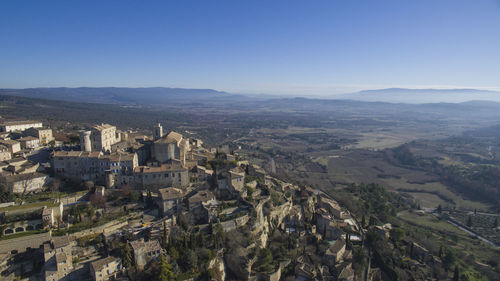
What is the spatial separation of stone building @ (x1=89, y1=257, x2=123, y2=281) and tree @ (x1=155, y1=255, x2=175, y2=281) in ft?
9.06

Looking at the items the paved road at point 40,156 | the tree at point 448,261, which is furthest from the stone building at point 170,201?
the tree at point 448,261

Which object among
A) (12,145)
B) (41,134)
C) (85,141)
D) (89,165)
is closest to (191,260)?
(89,165)

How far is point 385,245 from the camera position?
3212cm

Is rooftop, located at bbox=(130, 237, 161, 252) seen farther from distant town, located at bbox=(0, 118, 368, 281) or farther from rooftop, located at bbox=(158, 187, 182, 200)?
rooftop, located at bbox=(158, 187, 182, 200)

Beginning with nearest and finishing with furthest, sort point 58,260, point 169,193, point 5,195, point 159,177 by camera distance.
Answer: point 58,260 → point 5,195 → point 169,193 → point 159,177

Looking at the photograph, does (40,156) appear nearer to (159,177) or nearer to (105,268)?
(159,177)

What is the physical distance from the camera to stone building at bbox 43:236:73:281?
2045 cm

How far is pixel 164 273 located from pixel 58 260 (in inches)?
270

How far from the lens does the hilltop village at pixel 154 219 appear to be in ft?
72.0

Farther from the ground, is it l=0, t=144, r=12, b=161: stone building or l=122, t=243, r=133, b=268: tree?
l=0, t=144, r=12, b=161: stone building

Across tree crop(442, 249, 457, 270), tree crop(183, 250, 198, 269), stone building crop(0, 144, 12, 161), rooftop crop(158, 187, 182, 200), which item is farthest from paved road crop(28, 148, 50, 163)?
tree crop(442, 249, 457, 270)

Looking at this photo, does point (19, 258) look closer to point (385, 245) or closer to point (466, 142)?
point (385, 245)

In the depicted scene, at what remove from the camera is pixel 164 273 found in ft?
69.2

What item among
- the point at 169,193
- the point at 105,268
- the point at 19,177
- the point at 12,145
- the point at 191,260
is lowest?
the point at 191,260
